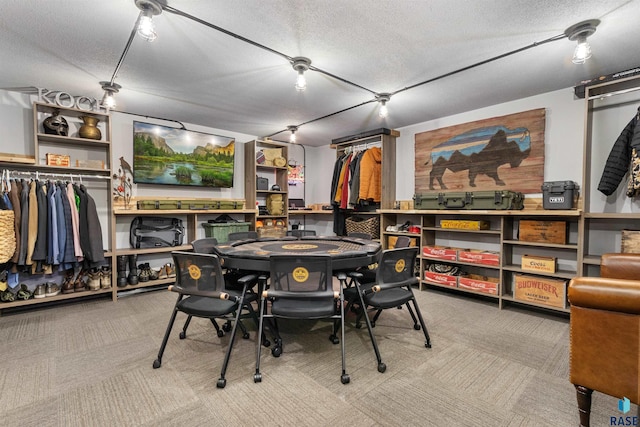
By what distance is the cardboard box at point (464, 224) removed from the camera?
3730 millimetres

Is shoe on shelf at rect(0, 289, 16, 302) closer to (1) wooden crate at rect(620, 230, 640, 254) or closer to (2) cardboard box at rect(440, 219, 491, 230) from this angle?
(2) cardboard box at rect(440, 219, 491, 230)

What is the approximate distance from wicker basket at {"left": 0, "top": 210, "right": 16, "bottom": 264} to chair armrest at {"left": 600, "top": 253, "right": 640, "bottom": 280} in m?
5.31

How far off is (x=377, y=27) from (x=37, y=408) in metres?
3.31

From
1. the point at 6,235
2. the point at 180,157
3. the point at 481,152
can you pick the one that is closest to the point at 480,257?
the point at 481,152

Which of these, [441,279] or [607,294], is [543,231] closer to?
[441,279]

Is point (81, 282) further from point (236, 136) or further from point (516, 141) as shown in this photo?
point (516, 141)

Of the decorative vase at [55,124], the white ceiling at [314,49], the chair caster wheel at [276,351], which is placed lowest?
the chair caster wheel at [276,351]

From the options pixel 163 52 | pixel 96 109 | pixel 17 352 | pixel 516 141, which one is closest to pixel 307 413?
pixel 17 352

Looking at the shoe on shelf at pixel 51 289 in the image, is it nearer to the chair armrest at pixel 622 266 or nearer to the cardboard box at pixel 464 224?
the cardboard box at pixel 464 224

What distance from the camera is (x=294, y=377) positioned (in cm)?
204

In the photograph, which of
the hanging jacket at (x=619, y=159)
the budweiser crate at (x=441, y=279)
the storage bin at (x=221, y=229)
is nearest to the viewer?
the hanging jacket at (x=619, y=159)

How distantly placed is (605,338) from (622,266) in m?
1.12

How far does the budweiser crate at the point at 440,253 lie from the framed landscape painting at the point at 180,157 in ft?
10.9

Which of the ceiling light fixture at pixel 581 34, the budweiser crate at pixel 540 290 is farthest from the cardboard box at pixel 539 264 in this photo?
the ceiling light fixture at pixel 581 34
